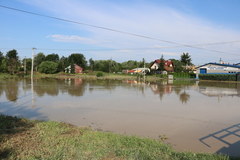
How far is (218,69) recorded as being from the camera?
152 ft

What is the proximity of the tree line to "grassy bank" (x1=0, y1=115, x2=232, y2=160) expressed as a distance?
4657 centimetres

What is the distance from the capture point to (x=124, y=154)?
4.66 m

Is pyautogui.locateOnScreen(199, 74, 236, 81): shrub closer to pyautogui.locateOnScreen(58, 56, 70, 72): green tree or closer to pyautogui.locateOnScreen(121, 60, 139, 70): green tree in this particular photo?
pyautogui.locateOnScreen(58, 56, 70, 72): green tree

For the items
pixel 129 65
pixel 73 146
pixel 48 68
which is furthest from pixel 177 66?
pixel 73 146

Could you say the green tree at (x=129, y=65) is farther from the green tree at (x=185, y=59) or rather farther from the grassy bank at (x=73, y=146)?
the grassy bank at (x=73, y=146)

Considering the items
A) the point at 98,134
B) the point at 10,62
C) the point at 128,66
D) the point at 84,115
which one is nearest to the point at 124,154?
the point at 98,134

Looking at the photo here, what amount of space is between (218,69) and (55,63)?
42.7 m

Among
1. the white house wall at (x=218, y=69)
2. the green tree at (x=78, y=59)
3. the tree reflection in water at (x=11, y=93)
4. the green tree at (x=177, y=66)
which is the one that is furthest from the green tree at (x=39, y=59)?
the white house wall at (x=218, y=69)

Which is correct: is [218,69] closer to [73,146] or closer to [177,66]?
[177,66]

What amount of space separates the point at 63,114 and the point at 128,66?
7962 cm

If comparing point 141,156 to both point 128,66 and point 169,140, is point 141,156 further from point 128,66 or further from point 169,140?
point 128,66

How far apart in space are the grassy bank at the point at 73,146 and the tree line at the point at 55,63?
46568 mm

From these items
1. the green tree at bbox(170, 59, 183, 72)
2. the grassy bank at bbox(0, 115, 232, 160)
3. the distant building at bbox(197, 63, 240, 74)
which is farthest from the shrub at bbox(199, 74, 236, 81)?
the grassy bank at bbox(0, 115, 232, 160)

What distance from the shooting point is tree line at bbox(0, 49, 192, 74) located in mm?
51469
